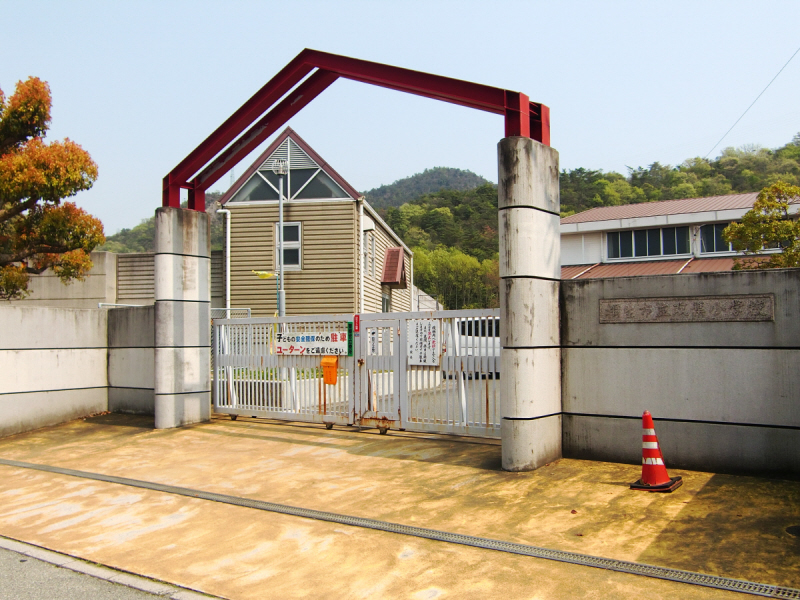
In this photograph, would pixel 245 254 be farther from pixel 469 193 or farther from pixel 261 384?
pixel 469 193

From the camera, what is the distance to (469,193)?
290 ft

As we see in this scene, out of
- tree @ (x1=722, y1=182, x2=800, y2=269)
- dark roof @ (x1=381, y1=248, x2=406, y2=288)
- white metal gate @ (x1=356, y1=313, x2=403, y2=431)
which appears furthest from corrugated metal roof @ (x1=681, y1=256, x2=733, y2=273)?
white metal gate @ (x1=356, y1=313, x2=403, y2=431)

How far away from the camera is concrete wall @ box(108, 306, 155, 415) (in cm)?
1314

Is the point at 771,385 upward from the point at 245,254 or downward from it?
downward

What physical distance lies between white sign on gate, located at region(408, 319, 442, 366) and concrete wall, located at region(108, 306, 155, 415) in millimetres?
6134

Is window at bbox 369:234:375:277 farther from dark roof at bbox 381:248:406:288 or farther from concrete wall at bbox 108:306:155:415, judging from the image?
concrete wall at bbox 108:306:155:415

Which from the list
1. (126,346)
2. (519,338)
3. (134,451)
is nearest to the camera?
(519,338)

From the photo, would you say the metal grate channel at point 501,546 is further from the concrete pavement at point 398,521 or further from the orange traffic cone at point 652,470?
the orange traffic cone at point 652,470

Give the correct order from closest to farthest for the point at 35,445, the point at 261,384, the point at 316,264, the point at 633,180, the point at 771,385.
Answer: the point at 771,385, the point at 35,445, the point at 261,384, the point at 316,264, the point at 633,180

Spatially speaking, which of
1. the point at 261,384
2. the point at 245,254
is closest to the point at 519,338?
the point at 261,384

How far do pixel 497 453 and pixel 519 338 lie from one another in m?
1.94

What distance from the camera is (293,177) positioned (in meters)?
20.9

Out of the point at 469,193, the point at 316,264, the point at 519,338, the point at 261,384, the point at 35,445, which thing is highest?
the point at 469,193

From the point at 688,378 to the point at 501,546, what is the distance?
3471mm
